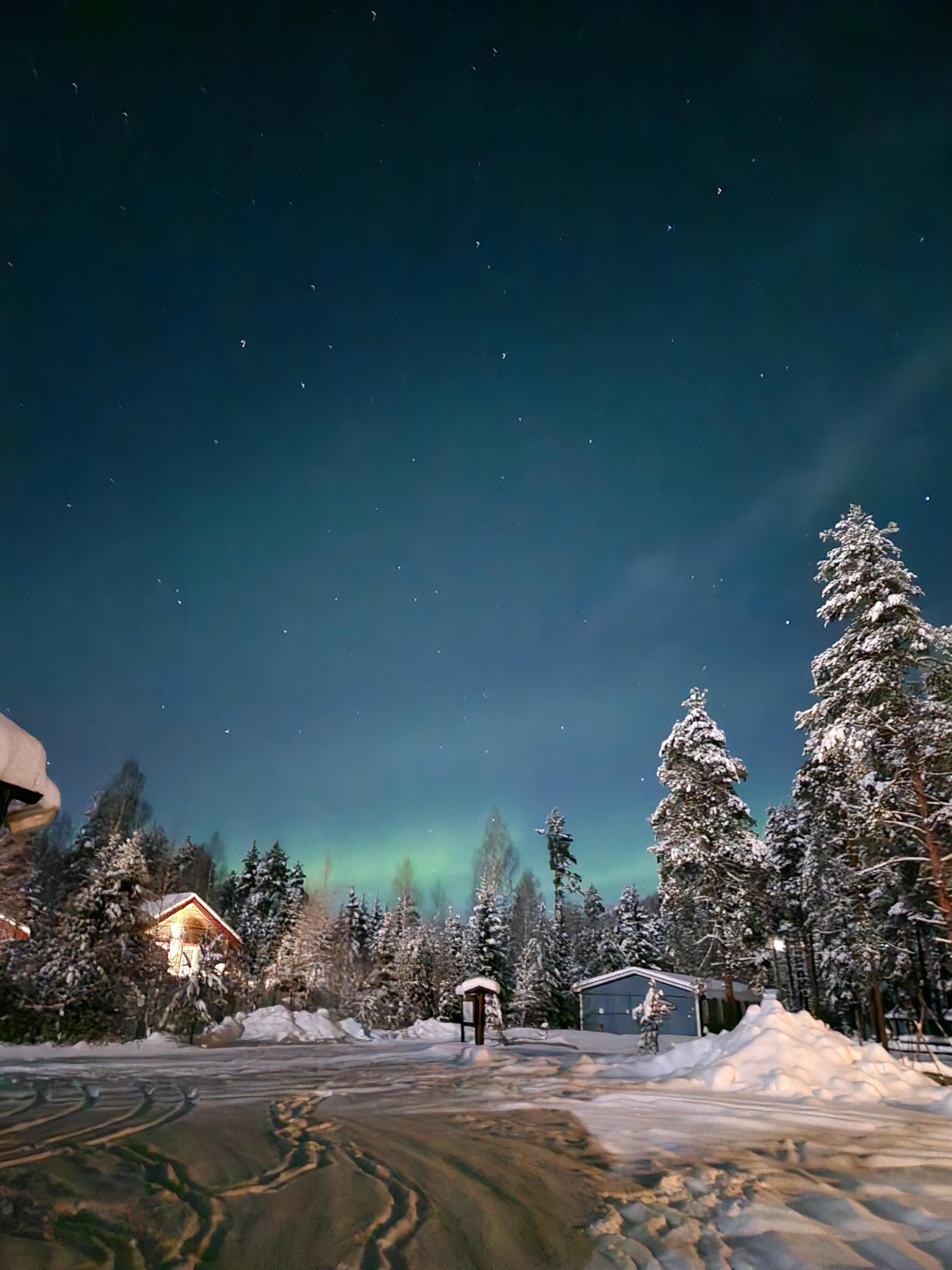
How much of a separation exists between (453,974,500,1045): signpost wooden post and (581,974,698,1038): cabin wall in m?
13.6

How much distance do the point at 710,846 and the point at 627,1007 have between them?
20.1 metres

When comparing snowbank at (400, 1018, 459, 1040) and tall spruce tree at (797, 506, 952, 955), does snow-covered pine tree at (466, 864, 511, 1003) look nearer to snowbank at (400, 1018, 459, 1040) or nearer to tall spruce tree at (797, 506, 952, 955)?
snowbank at (400, 1018, 459, 1040)

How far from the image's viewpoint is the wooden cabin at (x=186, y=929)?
25.6m

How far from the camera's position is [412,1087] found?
11953mm

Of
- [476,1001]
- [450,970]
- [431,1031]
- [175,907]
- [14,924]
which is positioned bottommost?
[431,1031]

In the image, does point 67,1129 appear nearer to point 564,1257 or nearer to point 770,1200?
point 564,1257

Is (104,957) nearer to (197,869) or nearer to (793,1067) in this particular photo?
(793,1067)

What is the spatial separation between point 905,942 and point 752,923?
245 inches

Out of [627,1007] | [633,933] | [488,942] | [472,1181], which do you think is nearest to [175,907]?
[488,942]

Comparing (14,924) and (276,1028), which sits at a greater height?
(14,924)

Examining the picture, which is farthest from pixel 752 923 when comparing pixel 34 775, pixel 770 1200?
pixel 34 775

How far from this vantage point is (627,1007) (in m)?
42.0

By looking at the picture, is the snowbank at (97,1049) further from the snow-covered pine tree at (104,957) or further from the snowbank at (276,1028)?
the snowbank at (276,1028)

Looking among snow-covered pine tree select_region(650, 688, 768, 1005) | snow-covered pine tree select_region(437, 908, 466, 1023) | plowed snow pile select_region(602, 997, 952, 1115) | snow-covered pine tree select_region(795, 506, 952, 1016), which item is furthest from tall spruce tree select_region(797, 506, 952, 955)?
snow-covered pine tree select_region(437, 908, 466, 1023)
